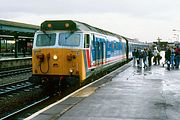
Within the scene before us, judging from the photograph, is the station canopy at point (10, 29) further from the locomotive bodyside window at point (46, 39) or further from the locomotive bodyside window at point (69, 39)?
the locomotive bodyside window at point (69, 39)

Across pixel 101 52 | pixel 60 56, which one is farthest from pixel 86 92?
pixel 101 52

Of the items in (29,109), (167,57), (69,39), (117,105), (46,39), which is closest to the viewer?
(117,105)

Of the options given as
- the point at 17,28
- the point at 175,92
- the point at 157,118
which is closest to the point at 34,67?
the point at 175,92

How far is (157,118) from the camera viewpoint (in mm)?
8773

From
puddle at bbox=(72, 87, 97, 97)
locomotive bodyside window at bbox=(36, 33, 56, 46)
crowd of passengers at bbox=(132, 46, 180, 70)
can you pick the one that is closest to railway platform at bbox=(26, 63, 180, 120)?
puddle at bbox=(72, 87, 97, 97)

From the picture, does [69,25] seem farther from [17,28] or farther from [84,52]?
[17,28]

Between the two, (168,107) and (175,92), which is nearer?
(168,107)

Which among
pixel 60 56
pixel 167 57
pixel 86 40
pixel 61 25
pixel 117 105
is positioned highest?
pixel 61 25

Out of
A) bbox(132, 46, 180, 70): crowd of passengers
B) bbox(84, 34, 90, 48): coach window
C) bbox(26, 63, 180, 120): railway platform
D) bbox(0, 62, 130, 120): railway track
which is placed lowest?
bbox(0, 62, 130, 120): railway track

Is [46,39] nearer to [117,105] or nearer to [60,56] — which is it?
[60,56]

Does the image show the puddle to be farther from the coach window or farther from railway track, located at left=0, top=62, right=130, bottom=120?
the coach window

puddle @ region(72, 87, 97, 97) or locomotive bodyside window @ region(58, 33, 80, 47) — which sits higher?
locomotive bodyside window @ region(58, 33, 80, 47)

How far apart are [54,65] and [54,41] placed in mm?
1024

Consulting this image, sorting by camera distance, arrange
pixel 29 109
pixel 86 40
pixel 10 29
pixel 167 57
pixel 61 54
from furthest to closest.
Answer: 1. pixel 10 29
2. pixel 167 57
3. pixel 86 40
4. pixel 61 54
5. pixel 29 109
